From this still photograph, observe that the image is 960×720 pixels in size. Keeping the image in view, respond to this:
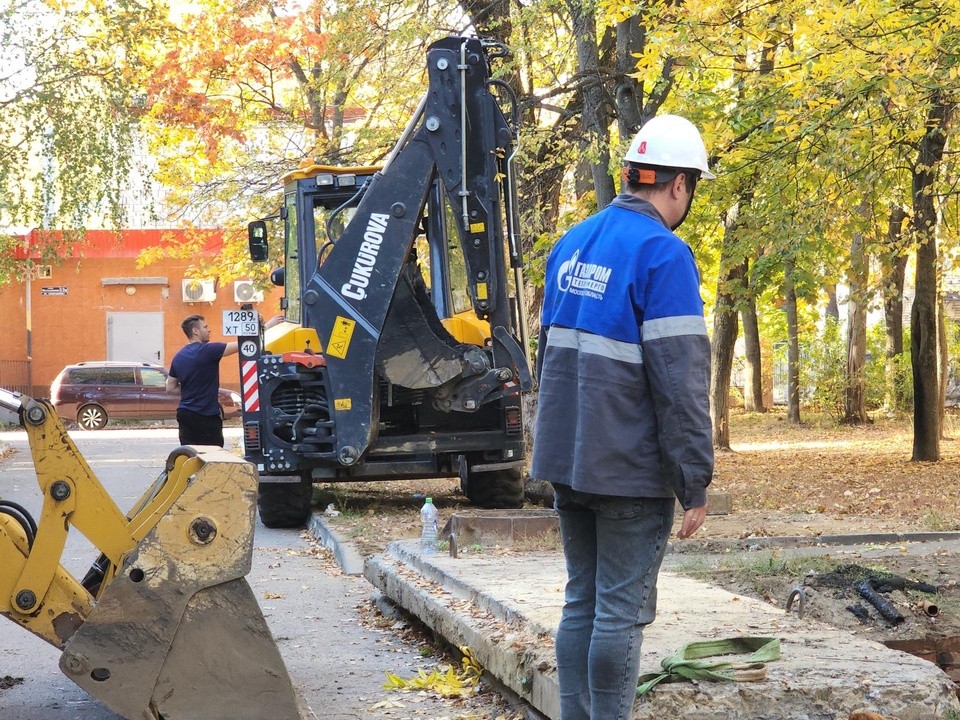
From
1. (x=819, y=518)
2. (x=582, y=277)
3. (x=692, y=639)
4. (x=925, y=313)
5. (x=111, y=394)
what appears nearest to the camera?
(x=582, y=277)

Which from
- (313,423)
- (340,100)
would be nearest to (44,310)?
(340,100)

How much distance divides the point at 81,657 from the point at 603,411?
2.30 metres

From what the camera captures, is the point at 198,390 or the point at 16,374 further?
the point at 16,374

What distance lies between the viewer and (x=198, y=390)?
12484 millimetres

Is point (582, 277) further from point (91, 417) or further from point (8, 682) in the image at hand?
point (91, 417)

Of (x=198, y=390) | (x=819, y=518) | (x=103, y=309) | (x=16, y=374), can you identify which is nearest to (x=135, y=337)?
(x=103, y=309)

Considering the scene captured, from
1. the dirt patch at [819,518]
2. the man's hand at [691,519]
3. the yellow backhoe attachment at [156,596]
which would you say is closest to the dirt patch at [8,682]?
the yellow backhoe attachment at [156,596]

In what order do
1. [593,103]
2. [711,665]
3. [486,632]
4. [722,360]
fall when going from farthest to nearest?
1. [722,360]
2. [593,103]
3. [486,632]
4. [711,665]

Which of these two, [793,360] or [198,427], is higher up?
[793,360]

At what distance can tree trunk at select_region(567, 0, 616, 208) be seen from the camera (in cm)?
1406

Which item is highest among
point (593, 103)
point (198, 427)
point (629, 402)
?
point (593, 103)

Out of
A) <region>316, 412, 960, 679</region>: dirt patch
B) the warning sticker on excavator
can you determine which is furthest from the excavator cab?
<region>316, 412, 960, 679</region>: dirt patch

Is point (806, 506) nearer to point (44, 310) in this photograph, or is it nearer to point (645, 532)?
point (645, 532)

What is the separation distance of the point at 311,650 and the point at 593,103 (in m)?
9.37
